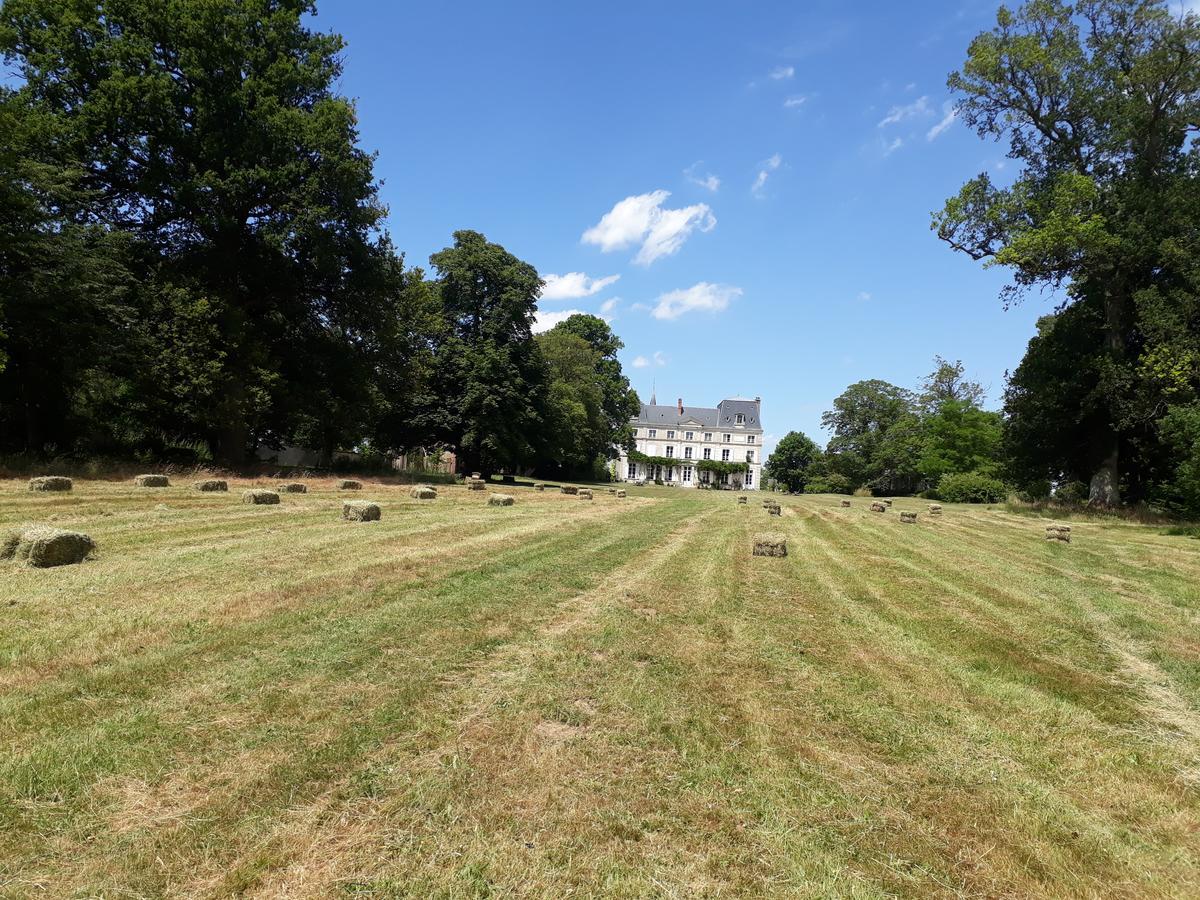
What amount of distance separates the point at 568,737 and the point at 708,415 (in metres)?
99.2

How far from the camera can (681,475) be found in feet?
315

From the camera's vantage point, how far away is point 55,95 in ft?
76.8

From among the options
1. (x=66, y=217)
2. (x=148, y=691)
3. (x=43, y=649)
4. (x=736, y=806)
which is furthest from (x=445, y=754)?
(x=66, y=217)

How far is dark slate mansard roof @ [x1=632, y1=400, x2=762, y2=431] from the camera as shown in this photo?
9812 centimetres

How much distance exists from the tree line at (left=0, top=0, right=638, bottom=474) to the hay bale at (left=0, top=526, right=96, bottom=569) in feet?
52.8

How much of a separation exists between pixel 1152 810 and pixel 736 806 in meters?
2.55

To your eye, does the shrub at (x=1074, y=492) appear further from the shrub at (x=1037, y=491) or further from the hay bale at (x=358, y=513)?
the hay bale at (x=358, y=513)

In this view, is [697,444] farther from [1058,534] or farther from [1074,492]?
[1058,534]

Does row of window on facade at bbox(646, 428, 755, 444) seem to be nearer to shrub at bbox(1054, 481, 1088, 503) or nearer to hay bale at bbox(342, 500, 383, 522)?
shrub at bbox(1054, 481, 1088, 503)

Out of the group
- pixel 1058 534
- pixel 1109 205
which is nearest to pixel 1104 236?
pixel 1109 205

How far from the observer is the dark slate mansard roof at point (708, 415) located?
98125 mm

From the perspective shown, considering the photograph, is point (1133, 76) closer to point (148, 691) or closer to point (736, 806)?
point (736, 806)

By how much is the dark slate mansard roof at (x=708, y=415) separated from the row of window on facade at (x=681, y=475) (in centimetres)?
779

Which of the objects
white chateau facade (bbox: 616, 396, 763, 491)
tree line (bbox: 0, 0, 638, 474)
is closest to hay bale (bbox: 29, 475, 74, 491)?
tree line (bbox: 0, 0, 638, 474)
